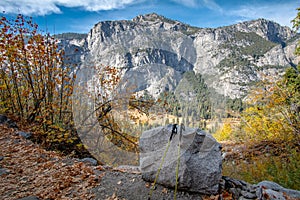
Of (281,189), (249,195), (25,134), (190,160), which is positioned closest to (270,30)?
(281,189)

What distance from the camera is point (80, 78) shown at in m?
6.77

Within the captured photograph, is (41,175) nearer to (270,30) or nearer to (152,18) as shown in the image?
(152,18)

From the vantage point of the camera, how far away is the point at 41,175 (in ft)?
14.3

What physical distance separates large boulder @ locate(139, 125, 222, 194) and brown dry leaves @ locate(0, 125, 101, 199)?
4.75 ft

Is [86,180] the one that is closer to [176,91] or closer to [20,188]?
[20,188]

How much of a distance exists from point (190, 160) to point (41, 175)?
3461 mm

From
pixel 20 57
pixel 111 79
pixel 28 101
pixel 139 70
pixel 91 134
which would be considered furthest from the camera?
pixel 28 101

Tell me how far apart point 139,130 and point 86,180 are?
1.58 meters

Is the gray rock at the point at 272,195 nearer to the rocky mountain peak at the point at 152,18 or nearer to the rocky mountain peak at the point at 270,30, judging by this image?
the rocky mountain peak at the point at 152,18

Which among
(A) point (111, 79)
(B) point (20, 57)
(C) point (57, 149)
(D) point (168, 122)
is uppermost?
(B) point (20, 57)

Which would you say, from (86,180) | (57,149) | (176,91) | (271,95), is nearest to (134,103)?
(176,91)

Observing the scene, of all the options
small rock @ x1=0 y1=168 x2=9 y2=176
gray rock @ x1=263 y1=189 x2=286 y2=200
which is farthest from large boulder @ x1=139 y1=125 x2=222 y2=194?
small rock @ x1=0 y1=168 x2=9 y2=176

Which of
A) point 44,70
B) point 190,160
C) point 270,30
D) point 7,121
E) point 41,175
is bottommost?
point 41,175

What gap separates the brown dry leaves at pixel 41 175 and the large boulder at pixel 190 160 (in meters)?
1.45
